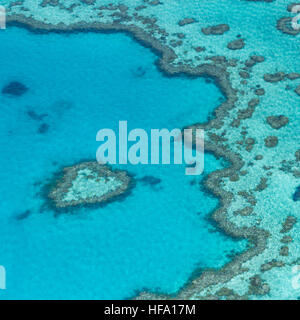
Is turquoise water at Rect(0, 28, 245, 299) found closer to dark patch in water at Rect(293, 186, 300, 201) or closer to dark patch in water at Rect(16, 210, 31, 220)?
dark patch in water at Rect(16, 210, 31, 220)

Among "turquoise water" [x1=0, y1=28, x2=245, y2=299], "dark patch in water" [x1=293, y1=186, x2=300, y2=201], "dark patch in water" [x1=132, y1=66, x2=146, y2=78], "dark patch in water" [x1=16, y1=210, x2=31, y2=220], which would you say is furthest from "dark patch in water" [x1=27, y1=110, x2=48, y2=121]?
"dark patch in water" [x1=293, y1=186, x2=300, y2=201]

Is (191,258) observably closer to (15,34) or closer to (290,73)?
(290,73)

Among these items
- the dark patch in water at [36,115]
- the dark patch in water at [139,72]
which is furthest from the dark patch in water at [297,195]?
the dark patch in water at [36,115]

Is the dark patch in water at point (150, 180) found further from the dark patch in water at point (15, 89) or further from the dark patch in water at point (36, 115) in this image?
the dark patch in water at point (15, 89)

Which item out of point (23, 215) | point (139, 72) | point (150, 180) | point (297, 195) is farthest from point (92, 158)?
point (297, 195)

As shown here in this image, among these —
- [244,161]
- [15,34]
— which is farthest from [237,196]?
[15,34]

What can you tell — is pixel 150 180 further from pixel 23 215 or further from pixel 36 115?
pixel 36 115

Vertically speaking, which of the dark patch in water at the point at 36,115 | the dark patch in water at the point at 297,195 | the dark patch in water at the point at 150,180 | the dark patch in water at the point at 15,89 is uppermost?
the dark patch in water at the point at 297,195
